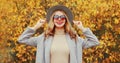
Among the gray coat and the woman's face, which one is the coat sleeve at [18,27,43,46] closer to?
the gray coat

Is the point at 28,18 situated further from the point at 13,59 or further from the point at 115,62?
the point at 115,62

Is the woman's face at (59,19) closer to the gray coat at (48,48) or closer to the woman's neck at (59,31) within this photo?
the woman's neck at (59,31)

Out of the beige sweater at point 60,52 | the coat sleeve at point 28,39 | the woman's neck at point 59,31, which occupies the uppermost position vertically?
the woman's neck at point 59,31

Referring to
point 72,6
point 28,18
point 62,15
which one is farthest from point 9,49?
point 62,15

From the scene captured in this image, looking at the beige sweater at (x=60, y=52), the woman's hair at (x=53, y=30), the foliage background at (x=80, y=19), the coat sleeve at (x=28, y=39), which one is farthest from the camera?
the foliage background at (x=80, y=19)

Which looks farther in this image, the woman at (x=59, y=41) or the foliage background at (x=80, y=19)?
the foliage background at (x=80, y=19)

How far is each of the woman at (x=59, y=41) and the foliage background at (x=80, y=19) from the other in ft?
10.8

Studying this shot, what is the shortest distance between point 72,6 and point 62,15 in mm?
3610

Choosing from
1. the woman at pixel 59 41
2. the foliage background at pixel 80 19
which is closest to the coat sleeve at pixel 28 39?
the woman at pixel 59 41

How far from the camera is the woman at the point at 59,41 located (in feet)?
15.6

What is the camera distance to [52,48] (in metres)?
4.77

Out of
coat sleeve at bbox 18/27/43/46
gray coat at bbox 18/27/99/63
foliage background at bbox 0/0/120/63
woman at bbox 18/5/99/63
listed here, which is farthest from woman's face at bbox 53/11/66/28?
foliage background at bbox 0/0/120/63

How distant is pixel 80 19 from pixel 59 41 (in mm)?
3622

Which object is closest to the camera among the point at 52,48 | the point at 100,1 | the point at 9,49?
the point at 52,48
